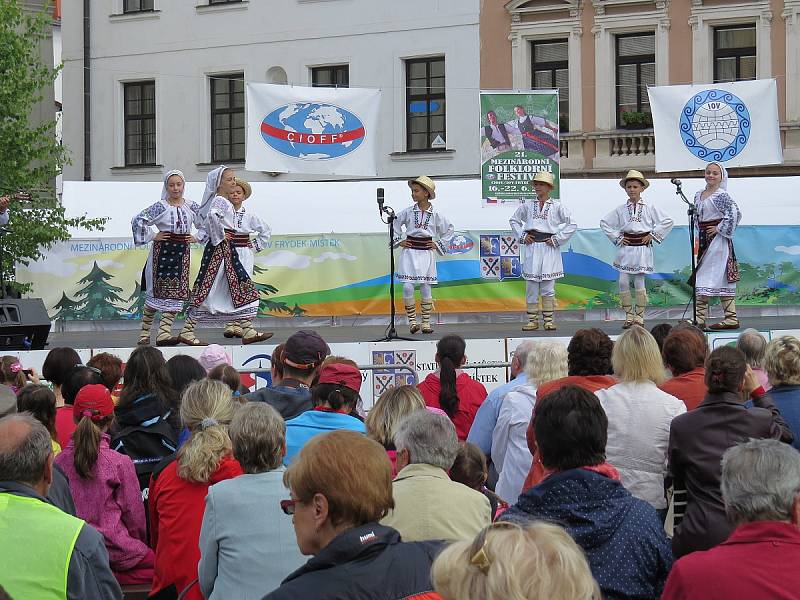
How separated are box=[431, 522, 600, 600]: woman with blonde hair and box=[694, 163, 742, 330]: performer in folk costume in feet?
35.1

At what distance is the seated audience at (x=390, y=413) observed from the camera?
403 centimetres

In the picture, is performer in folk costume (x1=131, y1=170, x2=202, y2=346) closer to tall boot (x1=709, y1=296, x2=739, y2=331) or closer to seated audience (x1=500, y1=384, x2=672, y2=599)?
tall boot (x1=709, y1=296, x2=739, y2=331)

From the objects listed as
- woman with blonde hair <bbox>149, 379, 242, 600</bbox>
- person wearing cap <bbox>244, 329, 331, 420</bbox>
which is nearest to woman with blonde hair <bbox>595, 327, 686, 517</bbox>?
person wearing cap <bbox>244, 329, 331, 420</bbox>

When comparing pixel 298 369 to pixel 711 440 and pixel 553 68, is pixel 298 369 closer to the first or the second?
pixel 711 440

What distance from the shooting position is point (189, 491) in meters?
3.80

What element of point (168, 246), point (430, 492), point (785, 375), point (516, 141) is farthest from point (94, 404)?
point (516, 141)

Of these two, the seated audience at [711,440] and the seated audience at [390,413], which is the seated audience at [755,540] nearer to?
the seated audience at [711,440]

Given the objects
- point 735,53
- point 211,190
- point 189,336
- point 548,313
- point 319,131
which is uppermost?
point 735,53

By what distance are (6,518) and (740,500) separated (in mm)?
1654

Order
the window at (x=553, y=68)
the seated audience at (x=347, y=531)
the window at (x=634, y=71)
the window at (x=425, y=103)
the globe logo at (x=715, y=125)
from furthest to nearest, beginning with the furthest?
the window at (x=425, y=103)
the window at (x=553, y=68)
the window at (x=634, y=71)
the globe logo at (x=715, y=125)
the seated audience at (x=347, y=531)

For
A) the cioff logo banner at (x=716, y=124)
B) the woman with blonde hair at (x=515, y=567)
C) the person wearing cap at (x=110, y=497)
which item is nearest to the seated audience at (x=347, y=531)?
the woman with blonde hair at (x=515, y=567)

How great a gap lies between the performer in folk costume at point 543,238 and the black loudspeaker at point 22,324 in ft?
16.5

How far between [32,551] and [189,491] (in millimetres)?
968

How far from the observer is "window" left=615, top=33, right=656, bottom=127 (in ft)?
76.4
